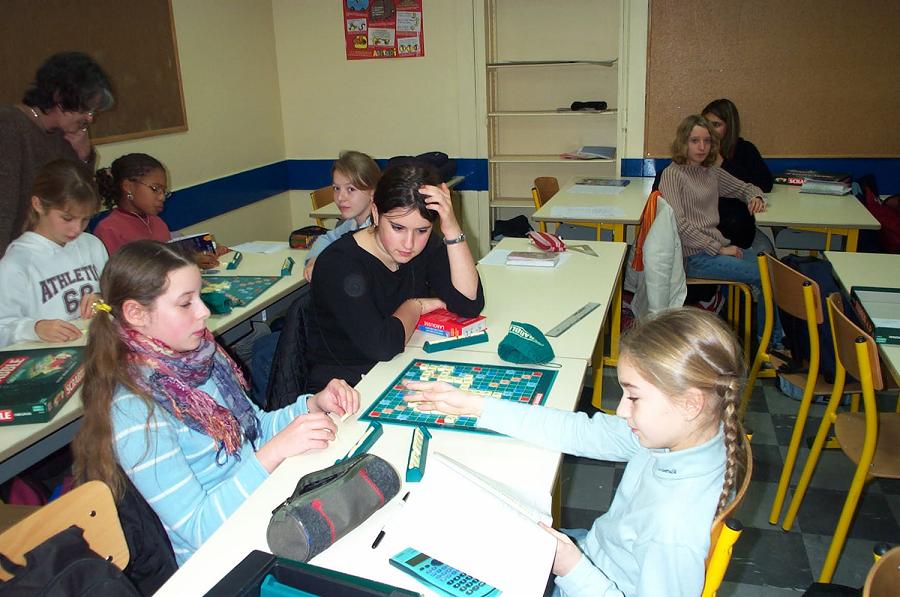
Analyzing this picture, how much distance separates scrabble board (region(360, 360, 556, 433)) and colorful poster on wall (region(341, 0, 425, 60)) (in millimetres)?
3942

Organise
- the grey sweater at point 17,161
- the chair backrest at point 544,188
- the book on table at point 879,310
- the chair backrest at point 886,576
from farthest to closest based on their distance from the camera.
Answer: the chair backrest at point 544,188 < the grey sweater at point 17,161 < the book on table at point 879,310 < the chair backrest at point 886,576

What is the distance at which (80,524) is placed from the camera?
1.20m

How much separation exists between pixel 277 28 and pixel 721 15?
3308 millimetres

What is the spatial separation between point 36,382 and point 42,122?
1.60m

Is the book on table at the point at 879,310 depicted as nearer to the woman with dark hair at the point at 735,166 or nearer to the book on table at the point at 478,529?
the book on table at the point at 478,529

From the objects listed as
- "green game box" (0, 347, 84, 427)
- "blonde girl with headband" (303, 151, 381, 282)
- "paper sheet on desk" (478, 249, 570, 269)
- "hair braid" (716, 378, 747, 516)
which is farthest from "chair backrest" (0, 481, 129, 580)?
"paper sheet on desk" (478, 249, 570, 269)

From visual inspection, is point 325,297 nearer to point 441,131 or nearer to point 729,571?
point 729,571

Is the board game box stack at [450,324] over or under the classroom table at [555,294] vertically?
over

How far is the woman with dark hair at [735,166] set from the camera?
12.7ft

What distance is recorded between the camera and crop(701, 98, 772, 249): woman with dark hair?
386 cm

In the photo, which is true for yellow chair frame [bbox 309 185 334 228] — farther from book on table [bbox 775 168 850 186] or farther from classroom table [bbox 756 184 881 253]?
book on table [bbox 775 168 850 186]

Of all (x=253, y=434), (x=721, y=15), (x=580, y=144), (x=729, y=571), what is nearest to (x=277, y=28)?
(x=580, y=144)

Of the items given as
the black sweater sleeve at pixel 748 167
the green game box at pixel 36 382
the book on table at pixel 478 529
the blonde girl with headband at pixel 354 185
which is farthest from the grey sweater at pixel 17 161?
the black sweater sleeve at pixel 748 167

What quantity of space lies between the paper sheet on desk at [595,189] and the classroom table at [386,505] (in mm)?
2789
